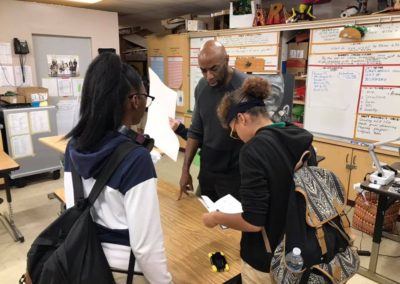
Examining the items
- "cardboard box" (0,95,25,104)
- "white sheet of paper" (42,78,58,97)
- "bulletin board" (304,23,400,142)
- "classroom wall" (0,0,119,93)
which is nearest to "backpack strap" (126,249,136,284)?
"bulletin board" (304,23,400,142)

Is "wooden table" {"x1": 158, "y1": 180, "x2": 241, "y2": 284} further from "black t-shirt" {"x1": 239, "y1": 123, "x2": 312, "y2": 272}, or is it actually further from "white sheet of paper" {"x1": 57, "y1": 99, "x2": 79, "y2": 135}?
"white sheet of paper" {"x1": 57, "y1": 99, "x2": 79, "y2": 135}

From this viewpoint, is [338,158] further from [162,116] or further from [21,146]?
[21,146]

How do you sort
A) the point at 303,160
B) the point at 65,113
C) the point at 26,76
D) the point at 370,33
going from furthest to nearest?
the point at 65,113 → the point at 26,76 → the point at 370,33 → the point at 303,160

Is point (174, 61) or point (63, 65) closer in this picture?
point (63, 65)

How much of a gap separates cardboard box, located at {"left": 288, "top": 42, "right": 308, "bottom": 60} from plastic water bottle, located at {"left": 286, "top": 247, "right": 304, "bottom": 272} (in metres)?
3.39

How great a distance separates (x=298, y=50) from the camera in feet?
13.0

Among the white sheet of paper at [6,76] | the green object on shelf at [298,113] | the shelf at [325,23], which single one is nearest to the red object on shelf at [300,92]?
the green object on shelf at [298,113]

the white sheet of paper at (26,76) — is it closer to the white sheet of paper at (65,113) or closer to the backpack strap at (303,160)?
the white sheet of paper at (65,113)

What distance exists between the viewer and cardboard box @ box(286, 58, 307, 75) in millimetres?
3964

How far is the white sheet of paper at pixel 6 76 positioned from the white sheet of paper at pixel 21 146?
0.95m

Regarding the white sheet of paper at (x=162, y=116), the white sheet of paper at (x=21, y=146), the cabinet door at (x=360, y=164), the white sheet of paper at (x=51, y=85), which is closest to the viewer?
the white sheet of paper at (x=162, y=116)

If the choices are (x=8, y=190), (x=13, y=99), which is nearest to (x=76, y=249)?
(x=8, y=190)

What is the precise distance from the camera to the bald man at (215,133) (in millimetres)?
1804

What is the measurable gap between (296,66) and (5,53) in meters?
4.03
